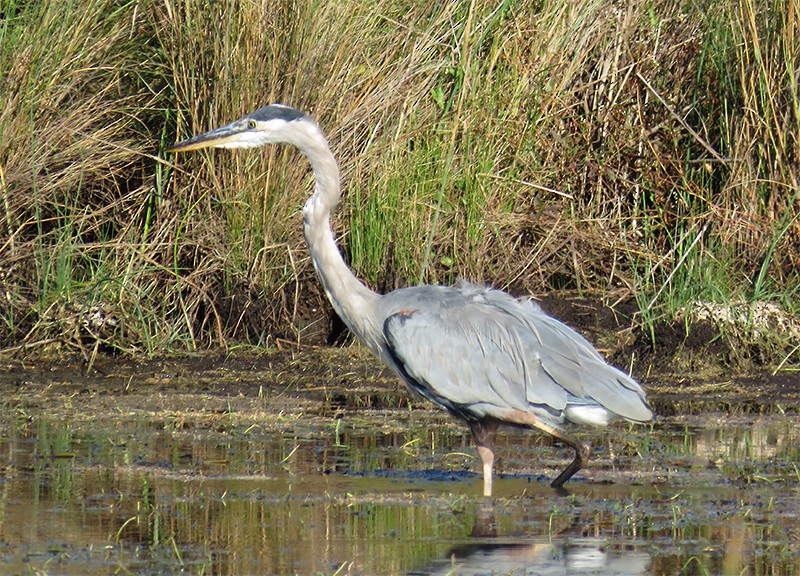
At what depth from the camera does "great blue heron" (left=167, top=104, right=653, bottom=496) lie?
5.53 m

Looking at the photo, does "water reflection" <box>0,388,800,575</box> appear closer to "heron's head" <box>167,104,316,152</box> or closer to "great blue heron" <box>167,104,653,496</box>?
"great blue heron" <box>167,104,653,496</box>

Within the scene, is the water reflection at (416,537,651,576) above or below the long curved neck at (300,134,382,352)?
below

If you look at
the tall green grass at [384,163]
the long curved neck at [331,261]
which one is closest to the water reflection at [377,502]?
the long curved neck at [331,261]

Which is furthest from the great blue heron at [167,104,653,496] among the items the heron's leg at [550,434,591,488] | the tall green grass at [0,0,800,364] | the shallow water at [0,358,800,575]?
the tall green grass at [0,0,800,364]

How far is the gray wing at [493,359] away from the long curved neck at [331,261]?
0.18m

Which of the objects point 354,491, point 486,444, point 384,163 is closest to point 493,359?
point 486,444

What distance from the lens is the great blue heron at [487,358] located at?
5.53m

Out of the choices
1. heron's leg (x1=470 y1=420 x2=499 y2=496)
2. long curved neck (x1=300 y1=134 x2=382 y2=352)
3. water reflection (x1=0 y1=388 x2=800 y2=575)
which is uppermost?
long curved neck (x1=300 y1=134 x2=382 y2=352)

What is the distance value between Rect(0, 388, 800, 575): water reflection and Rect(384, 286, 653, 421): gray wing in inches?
13.3

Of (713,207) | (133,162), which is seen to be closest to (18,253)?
(133,162)

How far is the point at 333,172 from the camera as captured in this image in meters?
6.12

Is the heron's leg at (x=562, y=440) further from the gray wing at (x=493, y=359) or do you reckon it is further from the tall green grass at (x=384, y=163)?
the tall green grass at (x=384, y=163)

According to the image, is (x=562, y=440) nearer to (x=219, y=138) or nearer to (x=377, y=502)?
(x=377, y=502)

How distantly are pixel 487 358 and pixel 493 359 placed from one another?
1.0 inches
